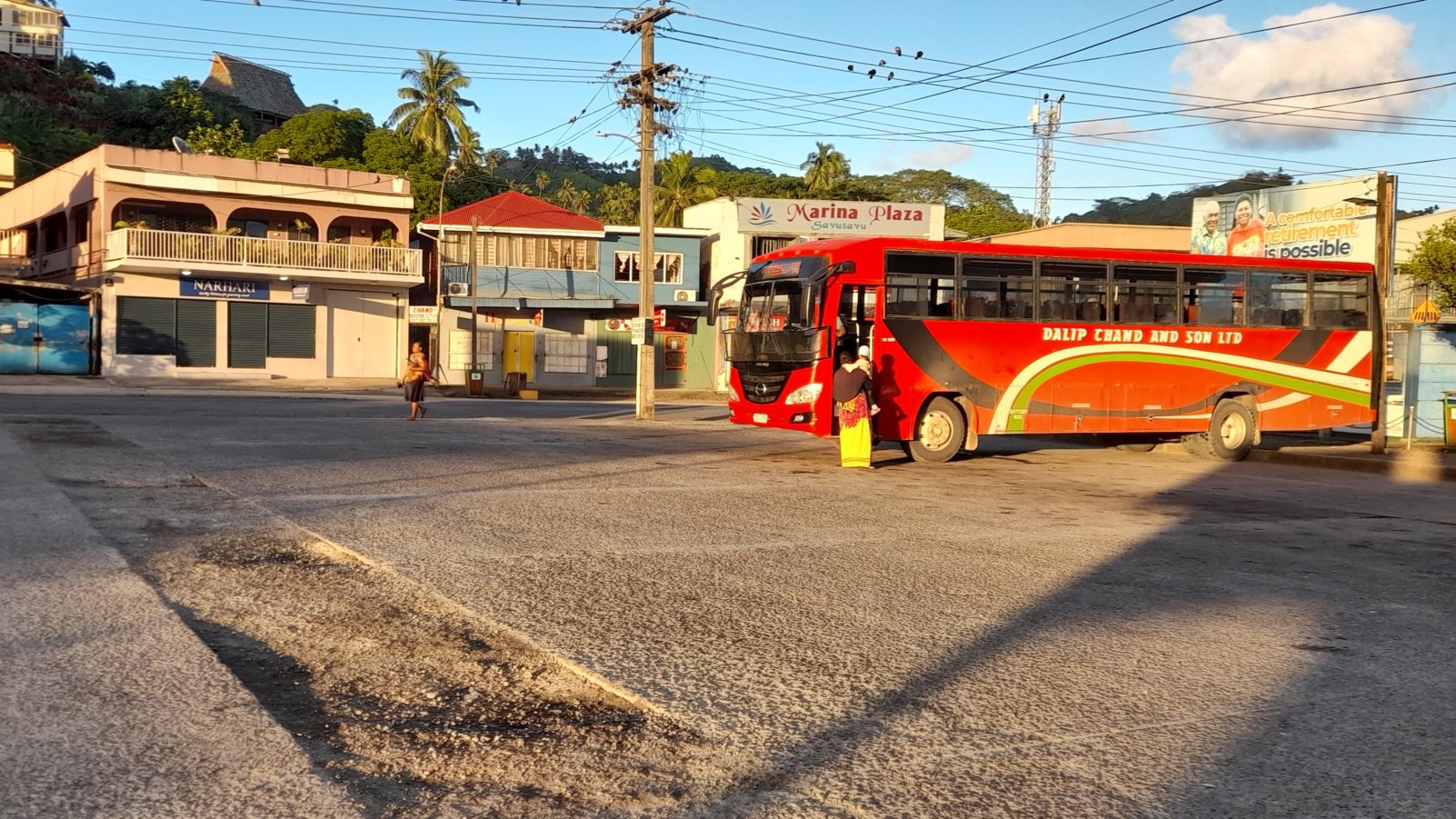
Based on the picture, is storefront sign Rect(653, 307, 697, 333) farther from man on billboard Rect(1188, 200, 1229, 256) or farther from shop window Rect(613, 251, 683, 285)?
man on billboard Rect(1188, 200, 1229, 256)

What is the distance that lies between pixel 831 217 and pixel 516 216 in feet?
41.1

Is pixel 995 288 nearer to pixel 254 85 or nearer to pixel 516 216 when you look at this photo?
pixel 516 216

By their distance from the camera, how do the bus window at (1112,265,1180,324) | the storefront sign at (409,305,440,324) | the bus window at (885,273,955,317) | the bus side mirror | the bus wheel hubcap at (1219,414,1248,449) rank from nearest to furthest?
the bus window at (885,273,955,317), the bus window at (1112,265,1180,324), the bus side mirror, the bus wheel hubcap at (1219,414,1248,449), the storefront sign at (409,305,440,324)

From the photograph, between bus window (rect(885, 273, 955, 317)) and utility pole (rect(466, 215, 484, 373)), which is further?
utility pole (rect(466, 215, 484, 373))

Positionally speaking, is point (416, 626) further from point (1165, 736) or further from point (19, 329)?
point (19, 329)

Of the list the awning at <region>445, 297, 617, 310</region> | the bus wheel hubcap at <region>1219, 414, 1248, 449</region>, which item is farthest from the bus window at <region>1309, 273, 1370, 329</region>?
the awning at <region>445, 297, 617, 310</region>

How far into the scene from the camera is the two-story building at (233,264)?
37.7m

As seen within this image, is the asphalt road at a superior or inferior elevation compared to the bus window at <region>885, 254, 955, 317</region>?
inferior

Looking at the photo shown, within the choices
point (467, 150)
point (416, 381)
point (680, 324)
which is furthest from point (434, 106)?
point (416, 381)

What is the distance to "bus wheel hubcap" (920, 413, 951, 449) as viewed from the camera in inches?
677

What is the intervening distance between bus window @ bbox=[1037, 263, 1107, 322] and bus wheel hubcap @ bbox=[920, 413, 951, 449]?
230 centimetres

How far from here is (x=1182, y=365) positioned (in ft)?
62.0

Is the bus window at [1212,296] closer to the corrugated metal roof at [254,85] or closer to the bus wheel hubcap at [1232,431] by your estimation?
the bus wheel hubcap at [1232,431]

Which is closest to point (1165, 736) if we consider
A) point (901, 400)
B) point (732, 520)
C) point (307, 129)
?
point (732, 520)
